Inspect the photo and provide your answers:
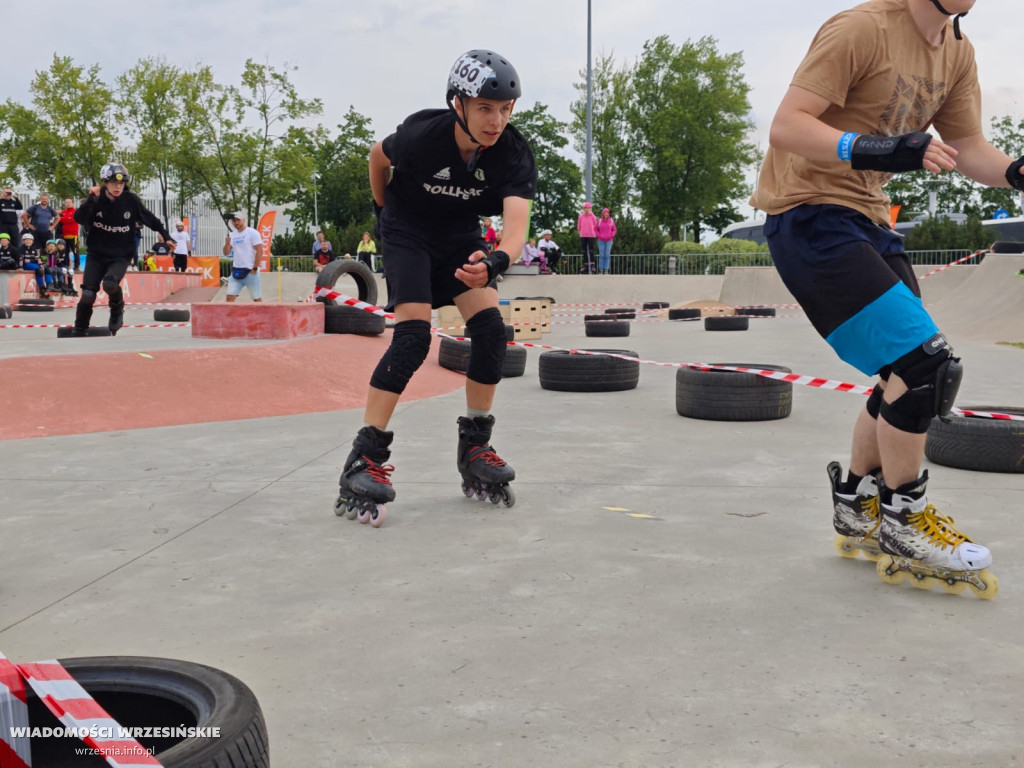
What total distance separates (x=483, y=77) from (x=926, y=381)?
2089 mm

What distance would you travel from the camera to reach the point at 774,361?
37.1ft

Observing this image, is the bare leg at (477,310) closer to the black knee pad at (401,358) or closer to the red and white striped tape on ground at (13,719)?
the black knee pad at (401,358)

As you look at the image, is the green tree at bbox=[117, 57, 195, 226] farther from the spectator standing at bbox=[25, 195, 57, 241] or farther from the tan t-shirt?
the tan t-shirt

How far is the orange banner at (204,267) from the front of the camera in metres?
29.8

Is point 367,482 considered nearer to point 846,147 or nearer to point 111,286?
point 846,147

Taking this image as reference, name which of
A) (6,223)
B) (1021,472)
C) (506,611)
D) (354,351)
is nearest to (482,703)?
(506,611)

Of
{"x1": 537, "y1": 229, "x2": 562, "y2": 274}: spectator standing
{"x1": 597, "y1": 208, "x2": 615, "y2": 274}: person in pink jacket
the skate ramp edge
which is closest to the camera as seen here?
the skate ramp edge

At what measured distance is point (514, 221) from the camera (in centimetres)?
427

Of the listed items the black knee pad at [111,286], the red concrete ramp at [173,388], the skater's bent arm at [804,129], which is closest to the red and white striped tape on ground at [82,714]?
the skater's bent arm at [804,129]

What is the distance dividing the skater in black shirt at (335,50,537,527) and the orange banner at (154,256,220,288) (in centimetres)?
2653

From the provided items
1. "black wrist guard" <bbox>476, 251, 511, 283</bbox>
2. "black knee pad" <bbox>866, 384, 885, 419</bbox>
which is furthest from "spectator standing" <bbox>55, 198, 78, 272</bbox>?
"black knee pad" <bbox>866, 384, 885, 419</bbox>

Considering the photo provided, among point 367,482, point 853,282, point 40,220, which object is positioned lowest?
point 367,482

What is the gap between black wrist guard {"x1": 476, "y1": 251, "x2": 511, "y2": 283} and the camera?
155 inches

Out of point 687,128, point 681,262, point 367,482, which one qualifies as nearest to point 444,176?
point 367,482
